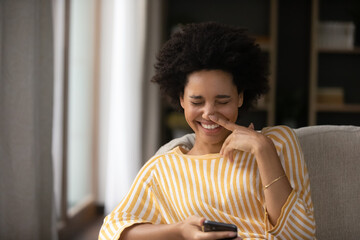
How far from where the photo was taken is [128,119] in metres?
3.37

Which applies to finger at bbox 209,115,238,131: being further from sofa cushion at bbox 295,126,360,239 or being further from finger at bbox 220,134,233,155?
sofa cushion at bbox 295,126,360,239

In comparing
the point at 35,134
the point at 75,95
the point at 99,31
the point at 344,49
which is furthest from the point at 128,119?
the point at 344,49

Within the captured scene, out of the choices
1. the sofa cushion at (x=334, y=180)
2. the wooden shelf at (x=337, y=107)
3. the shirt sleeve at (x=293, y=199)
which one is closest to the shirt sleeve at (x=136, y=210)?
the shirt sleeve at (x=293, y=199)

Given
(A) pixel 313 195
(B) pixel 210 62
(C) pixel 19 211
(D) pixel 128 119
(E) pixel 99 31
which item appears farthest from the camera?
(E) pixel 99 31

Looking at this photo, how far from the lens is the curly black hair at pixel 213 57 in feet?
4.00

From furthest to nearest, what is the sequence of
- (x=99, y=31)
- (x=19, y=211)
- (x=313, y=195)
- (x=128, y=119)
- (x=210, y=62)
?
(x=99, y=31) < (x=128, y=119) < (x=19, y=211) < (x=313, y=195) < (x=210, y=62)

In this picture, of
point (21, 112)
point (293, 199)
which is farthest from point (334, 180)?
point (21, 112)

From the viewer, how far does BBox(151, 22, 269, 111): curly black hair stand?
1.22 meters

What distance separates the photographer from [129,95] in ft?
11.0

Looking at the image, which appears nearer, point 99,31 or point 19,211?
point 19,211

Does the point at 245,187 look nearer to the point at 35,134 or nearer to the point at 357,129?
the point at 357,129

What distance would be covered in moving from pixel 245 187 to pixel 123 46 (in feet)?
7.76

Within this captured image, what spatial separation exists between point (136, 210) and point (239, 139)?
14.3 inches

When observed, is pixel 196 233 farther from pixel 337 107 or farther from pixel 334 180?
pixel 337 107
